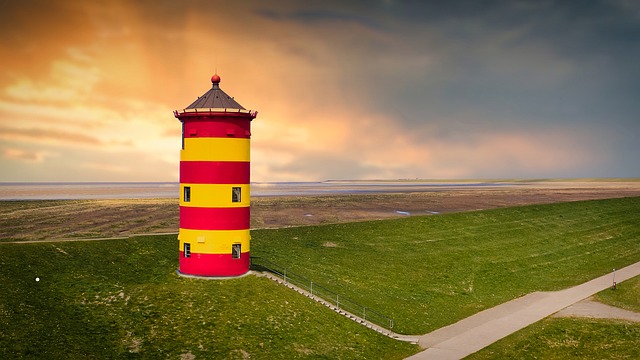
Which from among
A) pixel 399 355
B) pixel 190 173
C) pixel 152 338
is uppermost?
pixel 190 173

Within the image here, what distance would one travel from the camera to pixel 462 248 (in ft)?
190

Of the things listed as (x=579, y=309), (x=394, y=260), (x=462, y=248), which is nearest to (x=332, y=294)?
(x=394, y=260)

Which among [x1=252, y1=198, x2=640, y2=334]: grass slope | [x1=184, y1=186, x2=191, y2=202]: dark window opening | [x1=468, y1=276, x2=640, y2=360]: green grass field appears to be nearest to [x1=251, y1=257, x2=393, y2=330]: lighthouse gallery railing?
[x1=252, y1=198, x2=640, y2=334]: grass slope

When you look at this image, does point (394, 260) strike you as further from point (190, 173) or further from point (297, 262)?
point (190, 173)

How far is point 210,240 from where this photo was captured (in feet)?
108

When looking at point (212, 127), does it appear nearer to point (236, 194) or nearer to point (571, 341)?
point (236, 194)

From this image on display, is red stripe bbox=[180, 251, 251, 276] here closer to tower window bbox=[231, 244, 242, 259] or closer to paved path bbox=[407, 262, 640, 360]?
tower window bbox=[231, 244, 242, 259]

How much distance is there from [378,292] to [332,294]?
4754 millimetres

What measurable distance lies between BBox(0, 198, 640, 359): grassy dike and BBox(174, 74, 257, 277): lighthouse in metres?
1.66

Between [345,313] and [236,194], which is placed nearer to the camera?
[236,194]

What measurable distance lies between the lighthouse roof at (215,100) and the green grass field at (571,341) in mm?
19823

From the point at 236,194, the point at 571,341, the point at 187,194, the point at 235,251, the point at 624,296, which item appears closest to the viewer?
the point at 187,194

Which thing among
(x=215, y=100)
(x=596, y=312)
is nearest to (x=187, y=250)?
(x=215, y=100)

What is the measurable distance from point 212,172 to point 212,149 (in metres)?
1.34
